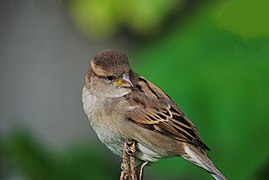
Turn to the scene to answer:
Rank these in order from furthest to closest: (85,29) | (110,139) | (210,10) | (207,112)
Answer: (85,29)
(210,10)
(207,112)
(110,139)

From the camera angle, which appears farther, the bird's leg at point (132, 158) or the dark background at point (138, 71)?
the dark background at point (138, 71)

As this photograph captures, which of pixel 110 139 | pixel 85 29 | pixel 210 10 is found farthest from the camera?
pixel 85 29

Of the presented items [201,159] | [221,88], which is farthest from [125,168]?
[221,88]

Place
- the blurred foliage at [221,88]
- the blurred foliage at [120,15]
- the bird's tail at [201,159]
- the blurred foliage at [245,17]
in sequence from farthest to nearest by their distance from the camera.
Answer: the blurred foliage at [120,15]
the blurred foliage at [245,17]
the blurred foliage at [221,88]
the bird's tail at [201,159]

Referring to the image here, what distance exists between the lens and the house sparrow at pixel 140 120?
365cm

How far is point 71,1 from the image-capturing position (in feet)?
18.7

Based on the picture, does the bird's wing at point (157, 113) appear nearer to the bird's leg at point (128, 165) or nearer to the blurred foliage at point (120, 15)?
the bird's leg at point (128, 165)

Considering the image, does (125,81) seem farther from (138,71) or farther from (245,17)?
(245,17)

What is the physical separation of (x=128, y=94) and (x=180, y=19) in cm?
192

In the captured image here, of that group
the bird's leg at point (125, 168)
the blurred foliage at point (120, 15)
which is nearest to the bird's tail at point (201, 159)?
the bird's leg at point (125, 168)

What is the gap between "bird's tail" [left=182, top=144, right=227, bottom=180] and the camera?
3540mm

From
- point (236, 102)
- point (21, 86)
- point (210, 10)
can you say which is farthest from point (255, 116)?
point (21, 86)

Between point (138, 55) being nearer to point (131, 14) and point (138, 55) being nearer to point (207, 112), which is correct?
point (131, 14)

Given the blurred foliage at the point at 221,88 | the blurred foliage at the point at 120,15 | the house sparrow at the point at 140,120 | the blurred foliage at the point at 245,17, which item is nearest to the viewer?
the house sparrow at the point at 140,120
